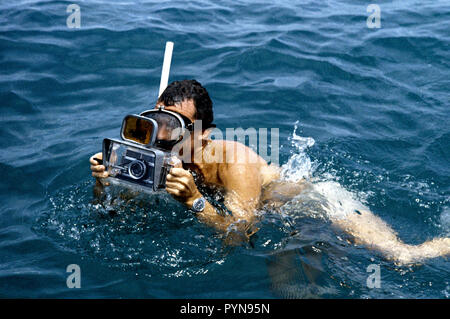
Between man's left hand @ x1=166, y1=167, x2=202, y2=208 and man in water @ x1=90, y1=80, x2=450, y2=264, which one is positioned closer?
man's left hand @ x1=166, y1=167, x2=202, y2=208

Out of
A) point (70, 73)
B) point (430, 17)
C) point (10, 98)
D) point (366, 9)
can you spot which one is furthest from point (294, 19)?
point (10, 98)

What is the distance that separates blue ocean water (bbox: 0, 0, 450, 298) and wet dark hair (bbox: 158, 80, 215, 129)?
0.80m

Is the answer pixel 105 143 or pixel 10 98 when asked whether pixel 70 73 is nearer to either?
pixel 10 98

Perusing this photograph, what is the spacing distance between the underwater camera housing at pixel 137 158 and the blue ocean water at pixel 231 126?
23.9 inches

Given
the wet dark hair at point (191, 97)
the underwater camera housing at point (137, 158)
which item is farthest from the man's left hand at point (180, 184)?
the wet dark hair at point (191, 97)

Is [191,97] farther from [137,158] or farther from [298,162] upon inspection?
[298,162]

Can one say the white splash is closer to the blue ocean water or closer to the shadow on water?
the blue ocean water

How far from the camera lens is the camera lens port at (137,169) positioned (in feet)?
10.7

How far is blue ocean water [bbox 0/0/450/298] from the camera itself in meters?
3.47

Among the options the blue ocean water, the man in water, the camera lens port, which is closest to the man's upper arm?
the man in water

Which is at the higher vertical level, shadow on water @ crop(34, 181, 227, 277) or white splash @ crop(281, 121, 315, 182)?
white splash @ crop(281, 121, 315, 182)

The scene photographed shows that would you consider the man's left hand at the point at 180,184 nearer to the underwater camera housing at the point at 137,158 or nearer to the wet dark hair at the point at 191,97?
the underwater camera housing at the point at 137,158

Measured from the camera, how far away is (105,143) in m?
3.35

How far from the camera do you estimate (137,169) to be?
3.29 m
